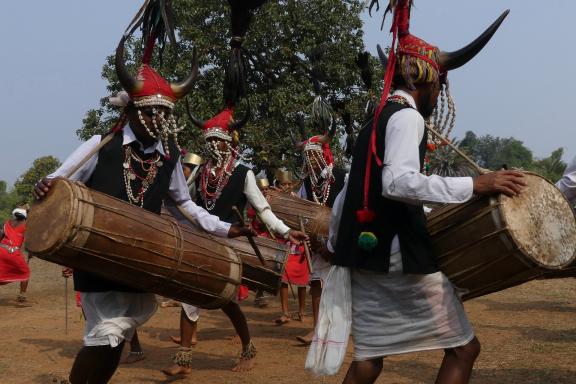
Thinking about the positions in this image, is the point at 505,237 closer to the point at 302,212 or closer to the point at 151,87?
the point at 151,87

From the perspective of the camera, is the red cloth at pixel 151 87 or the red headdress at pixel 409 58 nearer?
the red headdress at pixel 409 58

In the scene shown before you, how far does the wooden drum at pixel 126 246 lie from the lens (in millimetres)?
3518

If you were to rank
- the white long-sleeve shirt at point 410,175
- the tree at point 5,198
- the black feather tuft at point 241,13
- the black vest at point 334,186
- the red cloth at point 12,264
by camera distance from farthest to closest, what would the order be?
the tree at point 5,198 → the red cloth at point 12,264 → the black vest at point 334,186 → the black feather tuft at point 241,13 → the white long-sleeve shirt at point 410,175

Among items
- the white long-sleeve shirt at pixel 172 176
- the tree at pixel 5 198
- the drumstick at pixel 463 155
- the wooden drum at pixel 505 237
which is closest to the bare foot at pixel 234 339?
the white long-sleeve shirt at pixel 172 176

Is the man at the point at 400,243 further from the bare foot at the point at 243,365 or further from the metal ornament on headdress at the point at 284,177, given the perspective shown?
the metal ornament on headdress at the point at 284,177

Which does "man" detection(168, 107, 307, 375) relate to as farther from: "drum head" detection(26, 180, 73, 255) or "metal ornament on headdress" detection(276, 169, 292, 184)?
"metal ornament on headdress" detection(276, 169, 292, 184)

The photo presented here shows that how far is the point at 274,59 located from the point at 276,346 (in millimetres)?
14713

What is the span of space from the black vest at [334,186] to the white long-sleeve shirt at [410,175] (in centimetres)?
437

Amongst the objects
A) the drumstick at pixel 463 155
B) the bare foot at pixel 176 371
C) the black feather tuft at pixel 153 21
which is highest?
the black feather tuft at pixel 153 21

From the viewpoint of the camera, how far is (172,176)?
4.51 meters

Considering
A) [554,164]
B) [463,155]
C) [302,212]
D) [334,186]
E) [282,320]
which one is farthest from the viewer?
[554,164]

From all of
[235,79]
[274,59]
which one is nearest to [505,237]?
[235,79]

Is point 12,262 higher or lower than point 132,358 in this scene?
higher

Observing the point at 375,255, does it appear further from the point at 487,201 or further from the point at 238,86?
the point at 238,86
